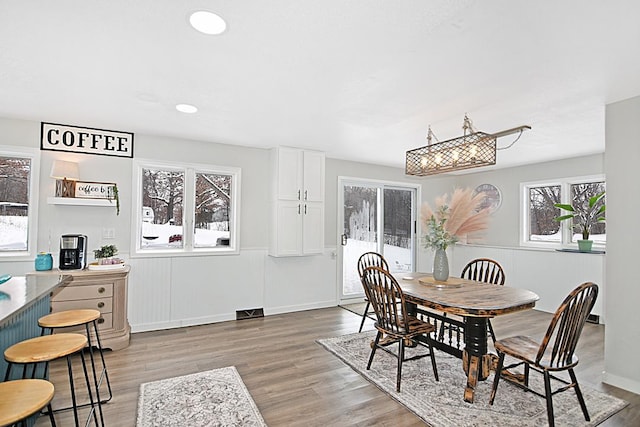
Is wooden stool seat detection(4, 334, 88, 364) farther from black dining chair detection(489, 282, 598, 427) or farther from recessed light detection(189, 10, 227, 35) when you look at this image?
black dining chair detection(489, 282, 598, 427)

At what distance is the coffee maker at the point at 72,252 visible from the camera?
136 inches

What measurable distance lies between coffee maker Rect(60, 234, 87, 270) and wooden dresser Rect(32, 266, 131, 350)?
9cm

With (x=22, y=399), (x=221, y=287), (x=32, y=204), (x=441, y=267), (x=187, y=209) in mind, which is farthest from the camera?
(x=221, y=287)

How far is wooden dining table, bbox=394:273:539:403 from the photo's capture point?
2.48m

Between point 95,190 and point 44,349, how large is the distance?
2564mm

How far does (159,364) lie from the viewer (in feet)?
10.3

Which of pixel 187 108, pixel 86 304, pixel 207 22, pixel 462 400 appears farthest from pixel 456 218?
pixel 86 304

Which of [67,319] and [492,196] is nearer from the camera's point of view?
[67,319]

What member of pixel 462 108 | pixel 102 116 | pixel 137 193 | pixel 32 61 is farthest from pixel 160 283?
pixel 462 108

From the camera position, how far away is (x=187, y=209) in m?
4.41

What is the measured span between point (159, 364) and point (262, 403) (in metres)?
1.23

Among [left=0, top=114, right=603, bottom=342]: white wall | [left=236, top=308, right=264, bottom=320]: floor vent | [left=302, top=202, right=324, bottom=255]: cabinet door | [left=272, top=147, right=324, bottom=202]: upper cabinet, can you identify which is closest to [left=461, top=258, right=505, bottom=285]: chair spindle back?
[left=0, top=114, right=603, bottom=342]: white wall

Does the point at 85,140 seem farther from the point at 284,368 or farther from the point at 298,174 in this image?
the point at 284,368

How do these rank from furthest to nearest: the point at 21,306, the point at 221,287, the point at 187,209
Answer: the point at 221,287, the point at 187,209, the point at 21,306
